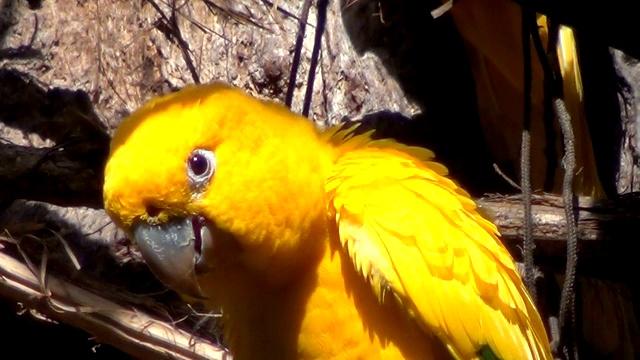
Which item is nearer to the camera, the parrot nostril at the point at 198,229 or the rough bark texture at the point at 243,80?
the parrot nostril at the point at 198,229

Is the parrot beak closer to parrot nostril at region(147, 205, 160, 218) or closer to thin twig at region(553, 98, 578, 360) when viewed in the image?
parrot nostril at region(147, 205, 160, 218)

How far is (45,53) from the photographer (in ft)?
11.9

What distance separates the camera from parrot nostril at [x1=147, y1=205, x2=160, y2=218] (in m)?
2.08

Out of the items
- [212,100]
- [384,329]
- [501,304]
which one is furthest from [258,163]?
[501,304]

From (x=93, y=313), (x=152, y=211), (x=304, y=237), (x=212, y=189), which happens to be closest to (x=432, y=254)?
(x=304, y=237)

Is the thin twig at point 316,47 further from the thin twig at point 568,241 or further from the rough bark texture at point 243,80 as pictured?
the thin twig at point 568,241

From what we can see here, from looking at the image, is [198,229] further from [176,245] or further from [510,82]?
[510,82]

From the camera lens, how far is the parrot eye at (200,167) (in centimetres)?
207

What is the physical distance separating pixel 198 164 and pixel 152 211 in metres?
0.14

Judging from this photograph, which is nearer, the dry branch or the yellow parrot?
the yellow parrot

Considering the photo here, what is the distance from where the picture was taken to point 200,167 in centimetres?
208

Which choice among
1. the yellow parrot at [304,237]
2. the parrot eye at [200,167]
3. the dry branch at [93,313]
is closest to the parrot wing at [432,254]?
the yellow parrot at [304,237]

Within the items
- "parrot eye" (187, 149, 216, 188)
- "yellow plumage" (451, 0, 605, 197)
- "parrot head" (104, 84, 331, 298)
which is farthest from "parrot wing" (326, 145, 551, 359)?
"yellow plumage" (451, 0, 605, 197)

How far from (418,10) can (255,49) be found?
2.12 feet
